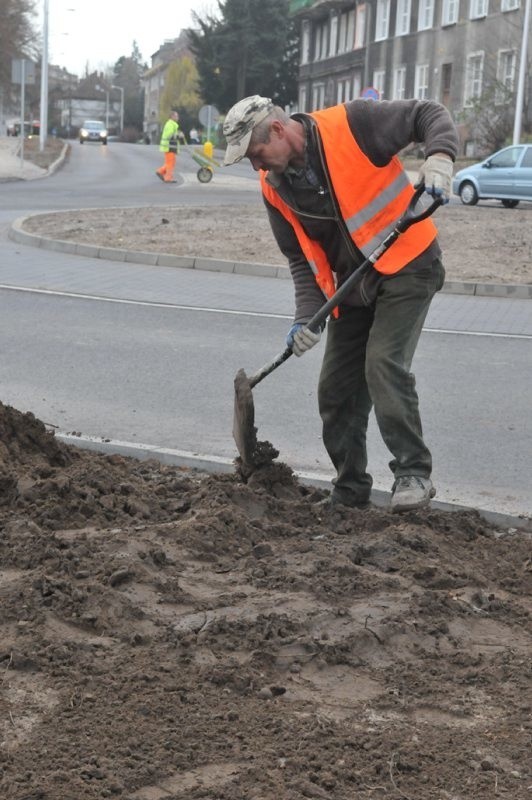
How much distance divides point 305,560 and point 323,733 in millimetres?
1309

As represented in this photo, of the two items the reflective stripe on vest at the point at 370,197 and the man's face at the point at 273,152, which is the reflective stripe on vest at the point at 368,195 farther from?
the man's face at the point at 273,152

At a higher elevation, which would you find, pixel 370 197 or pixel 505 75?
pixel 505 75

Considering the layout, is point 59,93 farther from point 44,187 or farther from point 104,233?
point 104,233

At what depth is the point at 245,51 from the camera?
240 feet

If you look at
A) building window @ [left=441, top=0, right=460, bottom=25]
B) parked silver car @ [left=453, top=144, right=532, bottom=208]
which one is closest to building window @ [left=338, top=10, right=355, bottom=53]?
building window @ [left=441, top=0, right=460, bottom=25]

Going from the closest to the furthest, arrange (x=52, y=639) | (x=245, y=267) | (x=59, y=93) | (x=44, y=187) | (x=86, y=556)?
1. (x=52, y=639)
2. (x=86, y=556)
3. (x=245, y=267)
4. (x=44, y=187)
5. (x=59, y=93)

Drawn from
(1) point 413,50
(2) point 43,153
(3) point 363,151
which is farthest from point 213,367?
A: (1) point 413,50

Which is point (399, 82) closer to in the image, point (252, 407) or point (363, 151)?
point (252, 407)

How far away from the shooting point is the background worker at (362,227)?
4977 millimetres

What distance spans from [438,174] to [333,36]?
223 ft

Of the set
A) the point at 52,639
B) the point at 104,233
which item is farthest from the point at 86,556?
the point at 104,233

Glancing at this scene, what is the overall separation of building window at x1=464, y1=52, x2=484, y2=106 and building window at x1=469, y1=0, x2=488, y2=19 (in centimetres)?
145

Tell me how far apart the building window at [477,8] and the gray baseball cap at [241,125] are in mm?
46556

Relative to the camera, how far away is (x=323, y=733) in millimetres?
3357
